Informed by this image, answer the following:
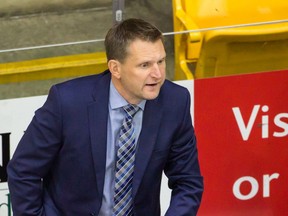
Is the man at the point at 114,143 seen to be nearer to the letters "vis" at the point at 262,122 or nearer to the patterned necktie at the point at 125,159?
the patterned necktie at the point at 125,159

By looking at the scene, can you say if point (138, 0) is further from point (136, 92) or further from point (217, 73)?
point (136, 92)

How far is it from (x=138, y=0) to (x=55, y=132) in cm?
155

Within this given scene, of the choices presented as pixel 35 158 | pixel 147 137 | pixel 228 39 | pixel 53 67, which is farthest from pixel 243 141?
pixel 35 158

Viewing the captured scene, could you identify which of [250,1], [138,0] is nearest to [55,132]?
[138,0]

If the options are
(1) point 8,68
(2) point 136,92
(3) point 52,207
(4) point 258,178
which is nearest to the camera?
(2) point 136,92

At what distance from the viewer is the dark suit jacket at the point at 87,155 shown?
2.62m

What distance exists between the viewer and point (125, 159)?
268 centimetres

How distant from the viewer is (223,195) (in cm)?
411

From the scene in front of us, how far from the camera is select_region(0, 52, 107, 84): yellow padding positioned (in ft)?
12.5

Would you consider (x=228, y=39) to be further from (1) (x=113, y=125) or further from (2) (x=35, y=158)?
(2) (x=35, y=158)

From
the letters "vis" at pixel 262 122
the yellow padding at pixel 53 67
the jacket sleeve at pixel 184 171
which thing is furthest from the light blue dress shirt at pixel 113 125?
the letters "vis" at pixel 262 122

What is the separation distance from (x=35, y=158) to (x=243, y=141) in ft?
5.31

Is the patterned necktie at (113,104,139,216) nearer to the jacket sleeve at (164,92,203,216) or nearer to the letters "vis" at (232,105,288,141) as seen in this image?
the jacket sleeve at (164,92,203,216)

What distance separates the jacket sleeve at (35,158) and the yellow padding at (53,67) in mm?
1195
